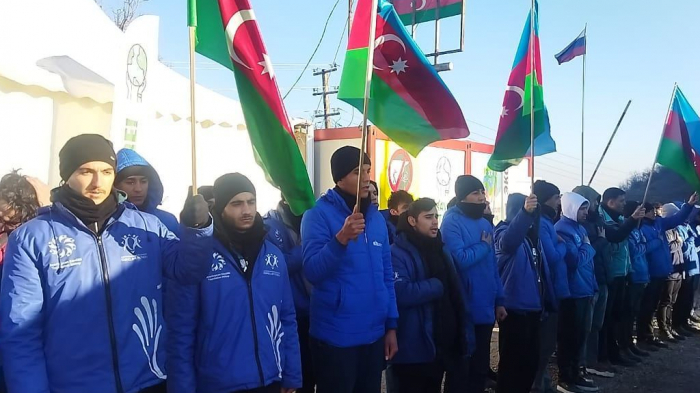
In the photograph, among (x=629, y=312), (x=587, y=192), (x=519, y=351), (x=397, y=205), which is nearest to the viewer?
(x=519, y=351)

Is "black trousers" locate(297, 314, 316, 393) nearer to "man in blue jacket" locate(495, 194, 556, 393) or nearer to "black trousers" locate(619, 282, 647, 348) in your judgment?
"man in blue jacket" locate(495, 194, 556, 393)

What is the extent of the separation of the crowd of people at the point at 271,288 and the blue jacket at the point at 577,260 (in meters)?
0.02

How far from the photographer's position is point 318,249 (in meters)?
3.21

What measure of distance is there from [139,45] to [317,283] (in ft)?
9.58

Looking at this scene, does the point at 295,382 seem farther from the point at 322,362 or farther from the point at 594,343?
the point at 594,343

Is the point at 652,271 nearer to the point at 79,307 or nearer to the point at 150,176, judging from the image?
the point at 150,176

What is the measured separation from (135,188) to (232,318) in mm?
1148

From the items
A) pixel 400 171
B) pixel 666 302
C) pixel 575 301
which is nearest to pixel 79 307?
pixel 575 301

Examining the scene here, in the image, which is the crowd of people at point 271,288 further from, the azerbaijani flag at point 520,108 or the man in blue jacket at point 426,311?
the azerbaijani flag at point 520,108

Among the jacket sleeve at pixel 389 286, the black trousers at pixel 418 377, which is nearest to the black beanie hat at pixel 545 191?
the black trousers at pixel 418 377

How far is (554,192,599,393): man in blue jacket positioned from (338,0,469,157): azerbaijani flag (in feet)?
7.48

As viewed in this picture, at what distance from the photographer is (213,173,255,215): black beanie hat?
2.80 metres

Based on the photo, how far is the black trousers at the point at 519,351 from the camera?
4.67 metres

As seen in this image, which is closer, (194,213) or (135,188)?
(194,213)
